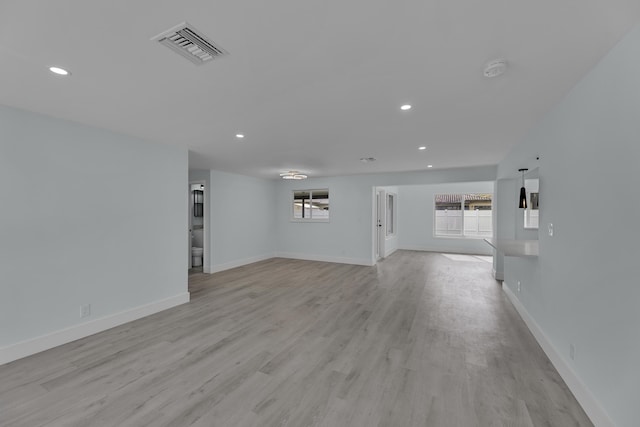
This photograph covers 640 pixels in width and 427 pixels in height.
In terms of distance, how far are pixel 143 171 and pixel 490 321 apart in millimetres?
4980

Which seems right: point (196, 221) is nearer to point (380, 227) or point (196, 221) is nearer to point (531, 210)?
point (380, 227)

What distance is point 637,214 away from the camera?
55.2 inches

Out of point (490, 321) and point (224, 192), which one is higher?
point (224, 192)

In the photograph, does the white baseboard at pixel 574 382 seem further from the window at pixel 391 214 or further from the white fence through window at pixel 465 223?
the white fence through window at pixel 465 223

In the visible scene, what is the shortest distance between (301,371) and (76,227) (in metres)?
2.90

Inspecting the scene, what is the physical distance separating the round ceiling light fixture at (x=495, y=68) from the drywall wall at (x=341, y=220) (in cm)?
461

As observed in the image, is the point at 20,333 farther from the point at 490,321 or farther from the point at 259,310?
the point at 490,321

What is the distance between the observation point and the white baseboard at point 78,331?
8.16ft

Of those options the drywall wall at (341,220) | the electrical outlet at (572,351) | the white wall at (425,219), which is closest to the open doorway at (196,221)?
the drywall wall at (341,220)

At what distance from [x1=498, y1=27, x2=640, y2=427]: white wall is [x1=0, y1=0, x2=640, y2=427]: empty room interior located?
17mm

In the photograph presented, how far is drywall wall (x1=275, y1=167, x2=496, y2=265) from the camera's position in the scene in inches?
261

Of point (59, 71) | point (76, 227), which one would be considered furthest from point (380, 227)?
point (59, 71)

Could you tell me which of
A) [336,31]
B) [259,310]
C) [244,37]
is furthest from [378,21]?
[259,310]

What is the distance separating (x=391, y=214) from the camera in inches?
360
